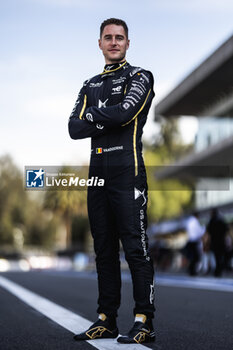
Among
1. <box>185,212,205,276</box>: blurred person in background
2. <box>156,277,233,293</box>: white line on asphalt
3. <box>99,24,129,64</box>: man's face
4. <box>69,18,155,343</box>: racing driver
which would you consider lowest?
<box>156,277,233,293</box>: white line on asphalt

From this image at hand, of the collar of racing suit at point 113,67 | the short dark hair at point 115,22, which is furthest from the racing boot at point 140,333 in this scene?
the short dark hair at point 115,22

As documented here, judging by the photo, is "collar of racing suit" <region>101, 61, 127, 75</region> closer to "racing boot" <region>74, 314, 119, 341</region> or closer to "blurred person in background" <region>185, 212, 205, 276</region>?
"racing boot" <region>74, 314, 119, 341</region>

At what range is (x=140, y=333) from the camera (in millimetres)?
4387

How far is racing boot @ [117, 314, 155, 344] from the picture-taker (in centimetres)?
433

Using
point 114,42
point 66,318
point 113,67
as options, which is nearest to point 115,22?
point 114,42

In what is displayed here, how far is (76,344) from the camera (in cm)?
429

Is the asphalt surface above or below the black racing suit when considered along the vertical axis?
below

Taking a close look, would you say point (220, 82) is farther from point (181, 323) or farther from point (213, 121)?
point (181, 323)

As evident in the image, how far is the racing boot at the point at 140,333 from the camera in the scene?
433 cm

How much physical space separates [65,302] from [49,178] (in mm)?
2608

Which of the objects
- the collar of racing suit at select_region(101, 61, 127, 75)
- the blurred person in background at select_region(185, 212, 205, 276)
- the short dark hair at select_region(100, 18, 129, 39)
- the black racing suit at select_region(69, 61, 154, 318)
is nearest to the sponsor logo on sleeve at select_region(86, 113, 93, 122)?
the black racing suit at select_region(69, 61, 154, 318)

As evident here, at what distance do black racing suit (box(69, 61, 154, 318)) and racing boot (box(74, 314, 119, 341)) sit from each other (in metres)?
0.05

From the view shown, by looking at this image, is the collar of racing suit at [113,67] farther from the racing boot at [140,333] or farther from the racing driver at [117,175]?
the racing boot at [140,333]

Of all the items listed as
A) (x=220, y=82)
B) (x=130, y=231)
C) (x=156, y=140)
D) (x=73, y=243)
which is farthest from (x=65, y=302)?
(x=73, y=243)
